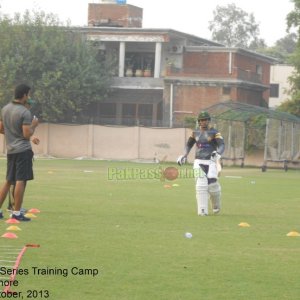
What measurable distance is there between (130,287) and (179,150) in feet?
139

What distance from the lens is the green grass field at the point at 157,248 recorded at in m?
8.97

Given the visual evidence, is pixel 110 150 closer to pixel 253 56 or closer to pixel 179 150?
pixel 179 150

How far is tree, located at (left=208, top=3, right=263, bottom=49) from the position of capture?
122375 millimetres

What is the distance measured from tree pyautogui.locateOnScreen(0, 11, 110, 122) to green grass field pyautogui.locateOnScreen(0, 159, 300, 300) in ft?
125

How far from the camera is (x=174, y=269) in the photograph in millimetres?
10148

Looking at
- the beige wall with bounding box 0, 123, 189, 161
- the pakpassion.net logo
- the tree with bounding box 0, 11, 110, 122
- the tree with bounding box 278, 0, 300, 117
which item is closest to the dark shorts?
the pakpassion.net logo

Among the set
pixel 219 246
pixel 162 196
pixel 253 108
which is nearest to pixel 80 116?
pixel 253 108

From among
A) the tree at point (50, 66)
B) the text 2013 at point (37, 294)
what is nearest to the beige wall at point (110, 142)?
the tree at point (50, 66)

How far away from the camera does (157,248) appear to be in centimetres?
1184

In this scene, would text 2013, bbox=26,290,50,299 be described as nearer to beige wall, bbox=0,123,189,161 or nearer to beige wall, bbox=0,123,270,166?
beige wall, bbox=0,123,270,166

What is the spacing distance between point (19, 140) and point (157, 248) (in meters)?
3.96

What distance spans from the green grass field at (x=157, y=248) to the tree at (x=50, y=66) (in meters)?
38.0

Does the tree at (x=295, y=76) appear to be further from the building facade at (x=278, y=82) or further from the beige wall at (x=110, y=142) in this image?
the building facade at (x=278, y=82)

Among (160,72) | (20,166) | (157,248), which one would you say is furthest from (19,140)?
(160,72)
